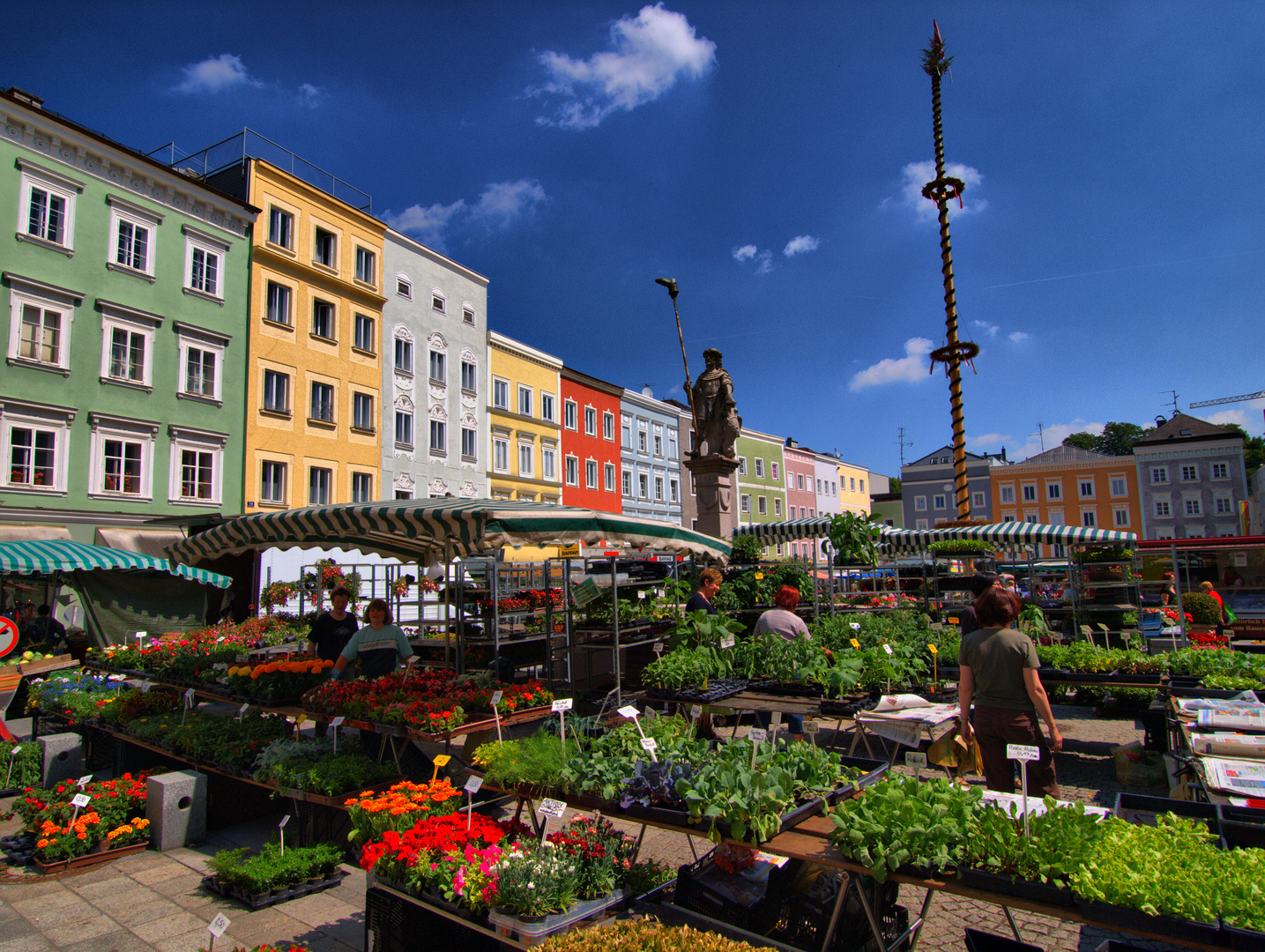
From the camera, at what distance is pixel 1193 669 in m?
6.77

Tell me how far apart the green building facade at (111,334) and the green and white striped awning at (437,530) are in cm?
1153

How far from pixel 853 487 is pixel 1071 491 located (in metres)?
17.3

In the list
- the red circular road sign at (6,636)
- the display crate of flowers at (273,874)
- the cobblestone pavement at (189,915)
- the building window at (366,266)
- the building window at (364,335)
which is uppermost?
the building window at (366,266)

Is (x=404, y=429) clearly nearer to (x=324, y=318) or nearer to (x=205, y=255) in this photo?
(x=324, y=318)

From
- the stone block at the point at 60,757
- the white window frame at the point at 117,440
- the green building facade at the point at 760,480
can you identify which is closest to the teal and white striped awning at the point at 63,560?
the stone block at the point at 60,757

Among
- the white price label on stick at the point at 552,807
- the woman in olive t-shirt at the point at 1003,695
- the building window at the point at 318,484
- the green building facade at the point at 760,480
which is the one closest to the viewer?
the white price label on stick at the point at 552,807

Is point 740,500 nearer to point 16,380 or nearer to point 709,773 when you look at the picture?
point 16,380

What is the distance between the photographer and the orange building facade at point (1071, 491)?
55125mm

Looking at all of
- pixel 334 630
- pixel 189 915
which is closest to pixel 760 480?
pixel 334 630

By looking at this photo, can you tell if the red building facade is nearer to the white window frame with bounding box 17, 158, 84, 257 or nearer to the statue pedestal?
the white window frame with bounding box 17, 158, 84, 257

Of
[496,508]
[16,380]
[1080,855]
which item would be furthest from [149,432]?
[1080,855]

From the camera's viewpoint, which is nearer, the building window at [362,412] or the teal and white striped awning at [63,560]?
the teal and white striped awning at [63,560]

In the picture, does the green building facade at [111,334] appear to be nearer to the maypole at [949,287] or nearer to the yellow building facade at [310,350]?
the yellow building facade at [310,350]

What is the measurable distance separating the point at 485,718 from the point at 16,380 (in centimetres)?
1832
